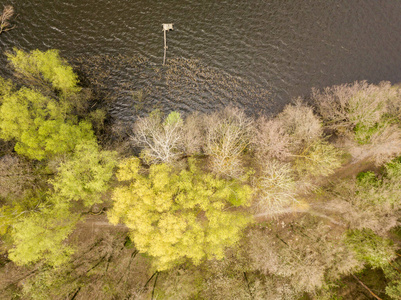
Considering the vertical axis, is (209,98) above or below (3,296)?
above

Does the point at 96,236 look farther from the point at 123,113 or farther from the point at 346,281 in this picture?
the point at 346,281

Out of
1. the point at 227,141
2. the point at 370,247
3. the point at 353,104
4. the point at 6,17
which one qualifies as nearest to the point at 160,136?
the point at 227,141

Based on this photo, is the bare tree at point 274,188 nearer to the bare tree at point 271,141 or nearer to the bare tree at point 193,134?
the bare tree at point 271,141

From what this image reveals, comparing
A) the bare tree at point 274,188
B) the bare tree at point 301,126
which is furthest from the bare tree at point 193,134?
the bare tree at point 301,126

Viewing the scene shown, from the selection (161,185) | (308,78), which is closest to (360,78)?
(308,78)

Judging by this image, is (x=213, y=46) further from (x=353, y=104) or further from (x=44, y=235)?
(x=44, y=235)
